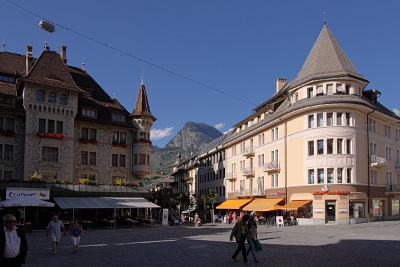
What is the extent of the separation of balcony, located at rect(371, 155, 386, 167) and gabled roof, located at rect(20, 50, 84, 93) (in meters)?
32.9

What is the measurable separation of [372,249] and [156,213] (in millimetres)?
40724

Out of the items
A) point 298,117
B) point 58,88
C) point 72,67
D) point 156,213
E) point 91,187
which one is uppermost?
point 72,67

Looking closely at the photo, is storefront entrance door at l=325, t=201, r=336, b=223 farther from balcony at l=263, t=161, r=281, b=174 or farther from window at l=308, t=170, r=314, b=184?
balcony at l=263, t=161, r=281, b=174

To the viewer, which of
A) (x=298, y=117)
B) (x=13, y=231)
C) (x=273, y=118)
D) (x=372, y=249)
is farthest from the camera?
(x=273, y=118)

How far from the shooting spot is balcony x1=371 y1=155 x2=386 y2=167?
45.9 meters

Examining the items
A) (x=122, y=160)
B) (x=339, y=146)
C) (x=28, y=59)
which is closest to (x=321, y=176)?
(x=339, y=146)

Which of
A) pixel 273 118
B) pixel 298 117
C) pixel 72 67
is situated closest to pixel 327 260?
pixel 298 117

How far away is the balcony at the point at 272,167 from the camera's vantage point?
51.0 meters

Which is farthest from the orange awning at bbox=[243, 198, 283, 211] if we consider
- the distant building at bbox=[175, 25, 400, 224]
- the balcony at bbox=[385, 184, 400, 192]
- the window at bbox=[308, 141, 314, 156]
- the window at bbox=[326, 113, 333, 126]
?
the balcony at bbox=[385, 184, 400, 192]

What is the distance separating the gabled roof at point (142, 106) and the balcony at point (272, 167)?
51.4ft

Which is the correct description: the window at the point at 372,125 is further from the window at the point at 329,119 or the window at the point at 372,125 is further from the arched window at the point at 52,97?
the arched window at the point at 52,97

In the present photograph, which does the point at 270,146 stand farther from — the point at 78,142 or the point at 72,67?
A: the point at 72,67

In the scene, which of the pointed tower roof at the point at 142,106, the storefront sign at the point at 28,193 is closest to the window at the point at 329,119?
the pointed tower roof at the point at 142,106

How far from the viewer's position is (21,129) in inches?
1812
